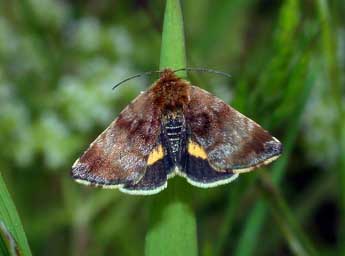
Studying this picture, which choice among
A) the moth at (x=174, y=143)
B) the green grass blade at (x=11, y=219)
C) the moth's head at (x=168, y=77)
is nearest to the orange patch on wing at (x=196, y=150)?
the moth at (x=174, y=143)

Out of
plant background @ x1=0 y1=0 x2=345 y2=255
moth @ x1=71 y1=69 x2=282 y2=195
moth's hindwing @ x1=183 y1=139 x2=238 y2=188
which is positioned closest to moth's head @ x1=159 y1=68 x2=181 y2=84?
moth @ x1=71 y1=69 x2=282 y2=195

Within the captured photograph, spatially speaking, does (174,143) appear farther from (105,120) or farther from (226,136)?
(105,120)

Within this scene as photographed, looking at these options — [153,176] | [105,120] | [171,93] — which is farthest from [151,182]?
[105,120]

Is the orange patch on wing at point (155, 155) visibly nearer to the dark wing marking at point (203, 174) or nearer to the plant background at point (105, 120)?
the dark wing marking at point (203, 174)

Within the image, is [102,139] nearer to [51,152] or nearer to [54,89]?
[51,152]

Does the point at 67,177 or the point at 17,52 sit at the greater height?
the point at 17,52

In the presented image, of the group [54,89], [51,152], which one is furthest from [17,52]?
[51,152]
